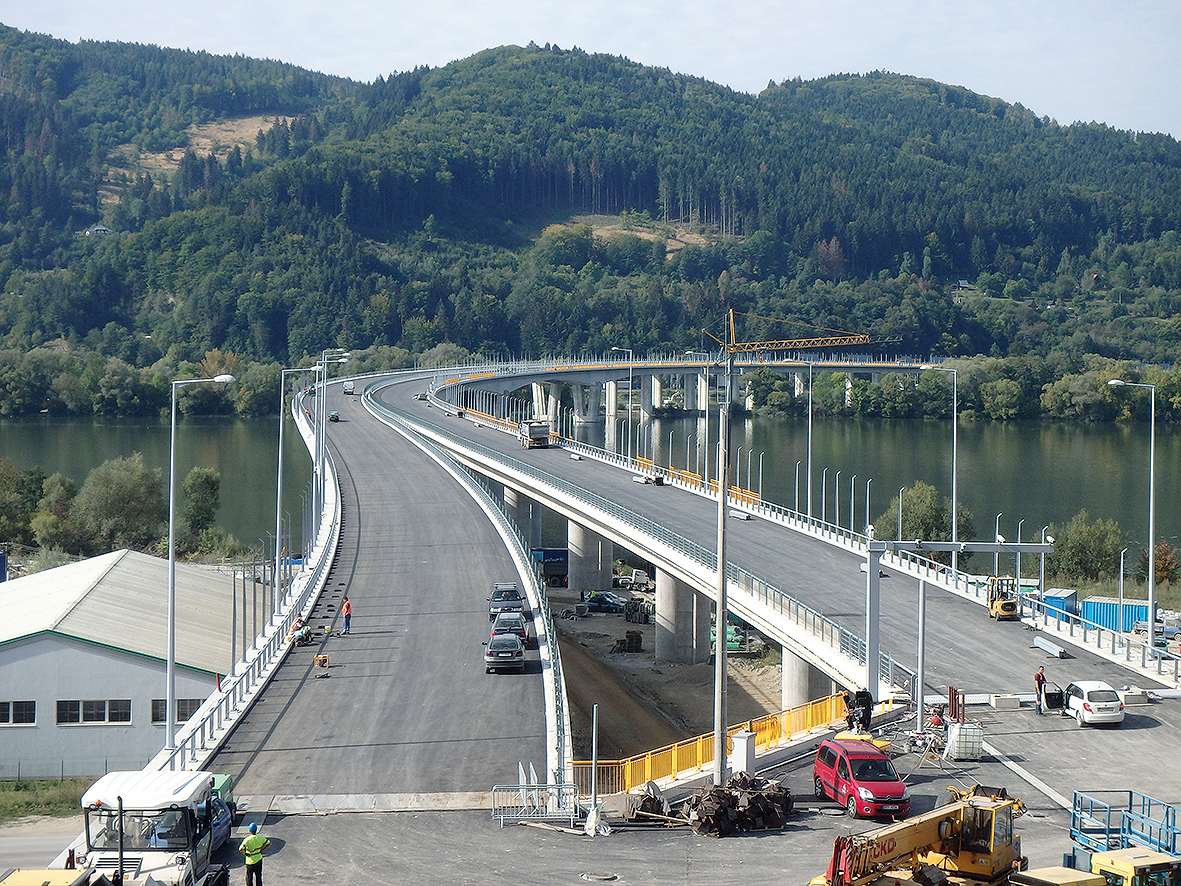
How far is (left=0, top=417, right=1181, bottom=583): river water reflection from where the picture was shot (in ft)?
290

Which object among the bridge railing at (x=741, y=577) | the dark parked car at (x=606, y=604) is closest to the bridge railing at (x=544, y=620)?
the bridge railing at (x=741, y=577)

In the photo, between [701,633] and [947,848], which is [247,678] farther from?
[701,633]

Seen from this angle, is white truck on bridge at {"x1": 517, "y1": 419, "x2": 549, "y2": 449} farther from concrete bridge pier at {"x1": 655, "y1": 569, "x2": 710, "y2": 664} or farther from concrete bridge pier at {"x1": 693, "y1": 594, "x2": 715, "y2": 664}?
concrete bridge pier at {"x1": 693, "y1": 594, "x2": 715, "y2": 664}

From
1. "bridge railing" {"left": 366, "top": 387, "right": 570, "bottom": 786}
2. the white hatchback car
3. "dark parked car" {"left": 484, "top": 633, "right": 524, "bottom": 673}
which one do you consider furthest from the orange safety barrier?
the white hatchback car

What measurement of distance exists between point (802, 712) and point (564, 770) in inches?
295

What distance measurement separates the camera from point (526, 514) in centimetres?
8412

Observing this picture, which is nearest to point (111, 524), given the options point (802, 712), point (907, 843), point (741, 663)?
point (741, 663)

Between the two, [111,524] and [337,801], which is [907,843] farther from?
[111,524]

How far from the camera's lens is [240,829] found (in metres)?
22.6

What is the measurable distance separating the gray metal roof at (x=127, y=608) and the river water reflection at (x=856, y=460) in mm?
32359

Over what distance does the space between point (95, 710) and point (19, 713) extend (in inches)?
82.6

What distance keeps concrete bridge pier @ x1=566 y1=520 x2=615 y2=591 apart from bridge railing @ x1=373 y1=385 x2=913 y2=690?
15.3ft

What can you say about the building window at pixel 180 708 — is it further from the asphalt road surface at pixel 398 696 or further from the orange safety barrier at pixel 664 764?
the orange safety barrier at pixel 664 764

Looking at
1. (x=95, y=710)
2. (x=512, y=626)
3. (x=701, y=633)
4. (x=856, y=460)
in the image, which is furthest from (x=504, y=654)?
(x=856, y=460)
